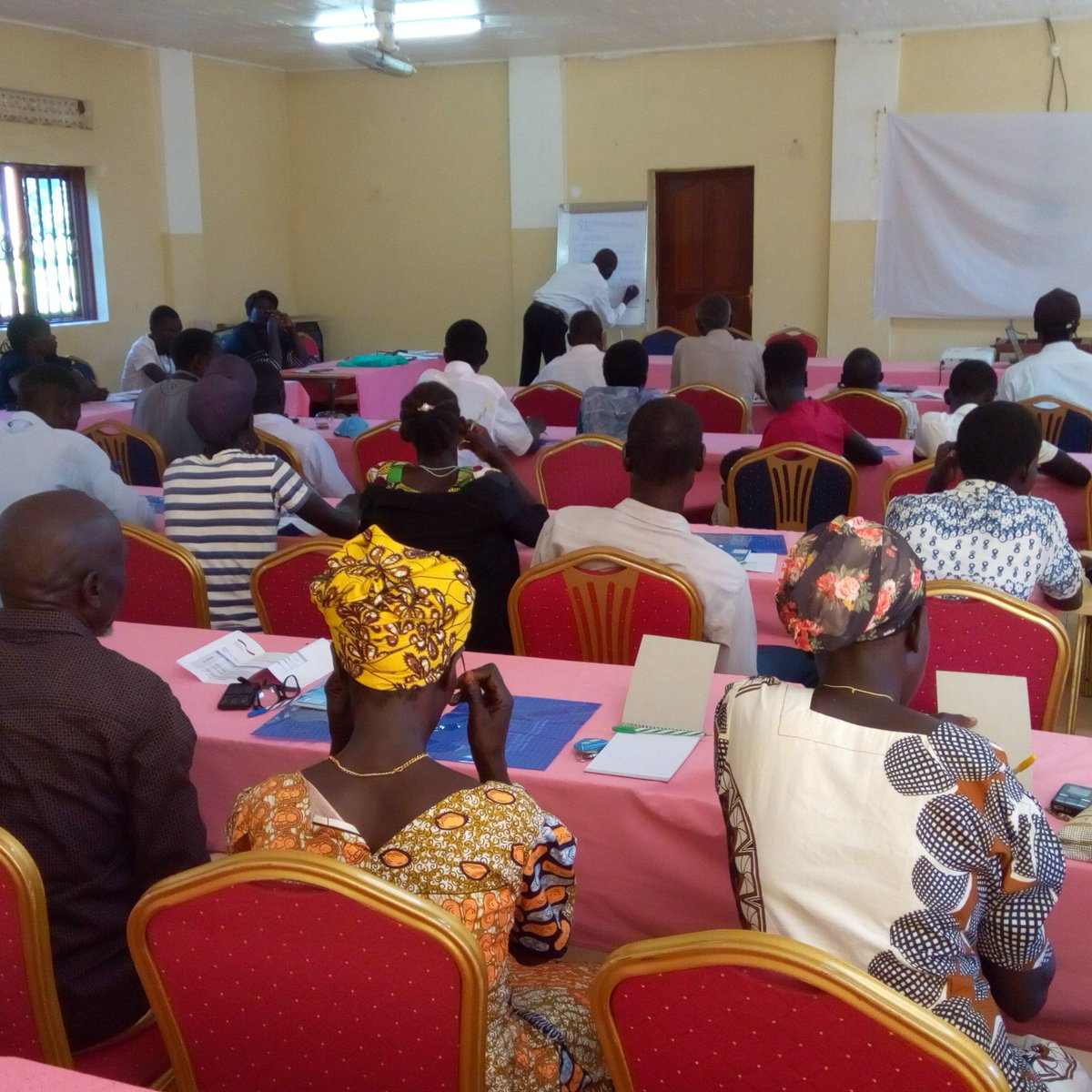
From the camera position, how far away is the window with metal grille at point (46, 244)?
28.5ft

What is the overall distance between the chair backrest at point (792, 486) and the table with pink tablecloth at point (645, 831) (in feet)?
7.15

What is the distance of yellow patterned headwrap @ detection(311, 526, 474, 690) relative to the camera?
147 centimetres

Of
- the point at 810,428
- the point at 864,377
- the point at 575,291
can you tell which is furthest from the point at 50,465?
the point at 575,291

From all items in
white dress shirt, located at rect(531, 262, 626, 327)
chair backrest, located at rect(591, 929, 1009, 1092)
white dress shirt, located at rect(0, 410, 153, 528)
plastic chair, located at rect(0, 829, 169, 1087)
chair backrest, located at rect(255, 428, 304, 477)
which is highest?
white dress shirt, located at rect(531, 262, 626, 327)

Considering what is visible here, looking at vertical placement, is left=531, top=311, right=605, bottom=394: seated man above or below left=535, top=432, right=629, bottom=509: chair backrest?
above

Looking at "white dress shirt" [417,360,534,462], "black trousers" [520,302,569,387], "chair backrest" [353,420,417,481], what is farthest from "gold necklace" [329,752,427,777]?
"black trousers" [520,302,569,387]

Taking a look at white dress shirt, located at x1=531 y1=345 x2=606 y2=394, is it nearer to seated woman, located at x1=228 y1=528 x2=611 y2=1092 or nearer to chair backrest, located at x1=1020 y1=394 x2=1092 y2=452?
chair backrest, located at x1=1020 y1=394 x2=1092 y2=452

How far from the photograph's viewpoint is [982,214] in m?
9.20

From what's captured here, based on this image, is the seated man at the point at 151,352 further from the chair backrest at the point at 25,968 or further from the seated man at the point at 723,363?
the chair backrest at the point at 25,968

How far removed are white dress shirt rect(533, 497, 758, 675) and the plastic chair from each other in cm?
133

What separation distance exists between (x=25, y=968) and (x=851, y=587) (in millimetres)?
1086

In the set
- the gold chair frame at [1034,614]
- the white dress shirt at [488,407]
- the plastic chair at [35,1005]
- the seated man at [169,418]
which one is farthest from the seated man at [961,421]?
the seated man at [169,418]

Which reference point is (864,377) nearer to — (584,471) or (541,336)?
(584,471)

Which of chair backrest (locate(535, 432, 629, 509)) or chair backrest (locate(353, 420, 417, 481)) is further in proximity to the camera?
chair backrest (locate(353, 420, 417, 481))
